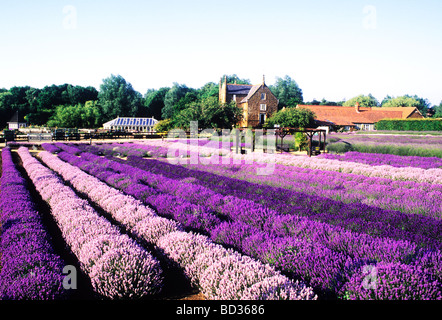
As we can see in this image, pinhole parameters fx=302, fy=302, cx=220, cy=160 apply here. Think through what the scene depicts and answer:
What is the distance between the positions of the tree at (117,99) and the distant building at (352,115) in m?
42.2

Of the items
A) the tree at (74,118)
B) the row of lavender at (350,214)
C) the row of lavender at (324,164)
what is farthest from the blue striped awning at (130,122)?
the row of lavender at (350,214)

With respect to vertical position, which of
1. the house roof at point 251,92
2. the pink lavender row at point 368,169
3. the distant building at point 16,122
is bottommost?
the pink lavender row at point 368,169

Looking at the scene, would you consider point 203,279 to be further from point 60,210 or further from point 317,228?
point 60,210

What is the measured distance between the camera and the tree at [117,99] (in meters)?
71.2

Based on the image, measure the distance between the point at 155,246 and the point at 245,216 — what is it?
1835 mm

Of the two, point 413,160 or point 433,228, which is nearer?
point 433,228

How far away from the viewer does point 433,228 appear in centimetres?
482

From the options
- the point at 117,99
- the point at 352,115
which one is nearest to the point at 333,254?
the point at 352,115

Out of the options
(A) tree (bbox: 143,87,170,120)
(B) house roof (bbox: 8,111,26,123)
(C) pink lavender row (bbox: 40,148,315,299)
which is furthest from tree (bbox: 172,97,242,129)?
(B) house roof (bbox: 8,111,26,123)

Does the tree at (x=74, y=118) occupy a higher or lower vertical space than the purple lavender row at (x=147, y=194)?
higher

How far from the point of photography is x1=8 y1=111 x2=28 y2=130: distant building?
241ft

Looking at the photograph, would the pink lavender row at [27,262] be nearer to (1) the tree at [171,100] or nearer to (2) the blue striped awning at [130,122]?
(2) the blue striped awning at [130,122]

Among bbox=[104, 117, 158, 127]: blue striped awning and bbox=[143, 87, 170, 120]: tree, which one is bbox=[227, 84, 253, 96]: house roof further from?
bbox=[143, 87, 170, 120]: tree
